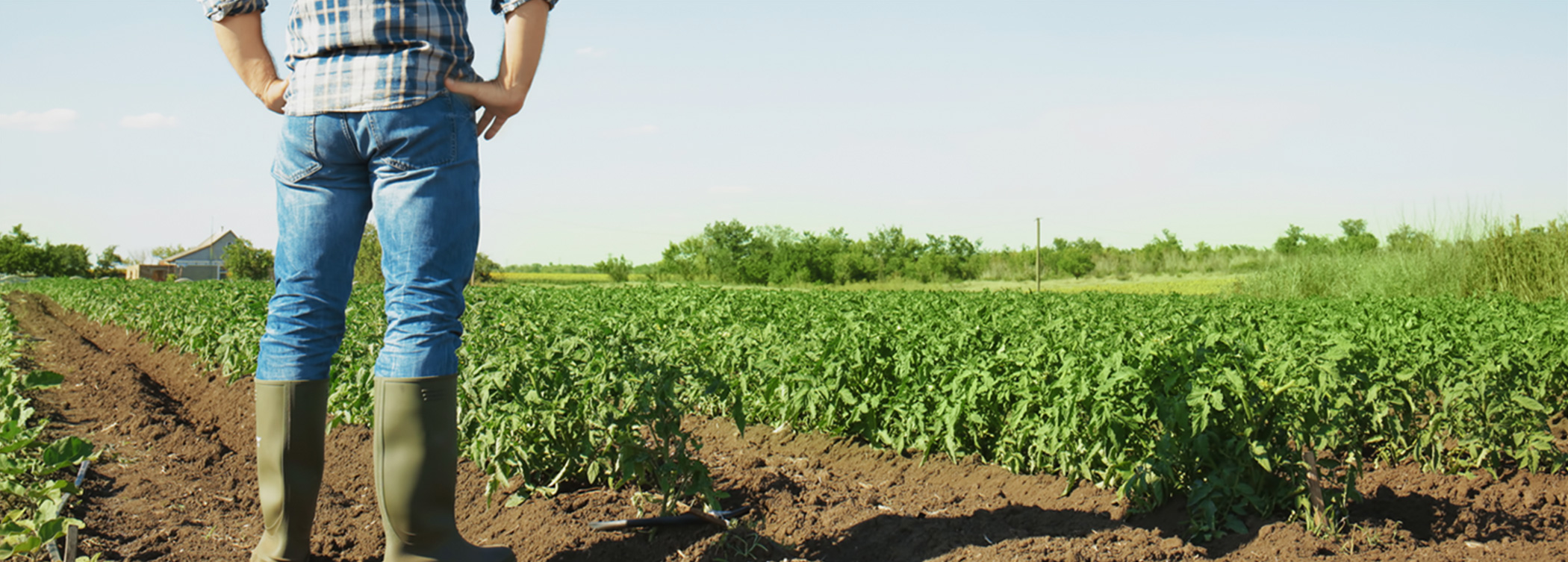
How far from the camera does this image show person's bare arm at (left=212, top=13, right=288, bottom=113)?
2619 mm

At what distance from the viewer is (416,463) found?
2.33 metres

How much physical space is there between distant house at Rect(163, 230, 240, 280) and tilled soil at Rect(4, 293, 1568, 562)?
94355 mm

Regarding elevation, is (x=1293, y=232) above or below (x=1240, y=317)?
above

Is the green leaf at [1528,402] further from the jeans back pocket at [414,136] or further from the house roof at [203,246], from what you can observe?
the house roof at [203,246]

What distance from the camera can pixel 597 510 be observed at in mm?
3529

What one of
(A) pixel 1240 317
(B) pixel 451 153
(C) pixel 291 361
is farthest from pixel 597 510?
(A) pixel 1240 317

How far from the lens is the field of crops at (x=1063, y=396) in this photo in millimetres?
3605

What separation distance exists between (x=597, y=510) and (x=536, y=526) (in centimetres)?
24

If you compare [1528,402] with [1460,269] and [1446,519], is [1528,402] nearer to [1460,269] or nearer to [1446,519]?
[1446,519]

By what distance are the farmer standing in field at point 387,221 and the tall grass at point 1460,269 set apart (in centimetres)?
1903

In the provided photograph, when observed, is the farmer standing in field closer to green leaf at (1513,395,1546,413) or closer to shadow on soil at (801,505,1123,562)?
shadow on soil at (801,505,1123,562)

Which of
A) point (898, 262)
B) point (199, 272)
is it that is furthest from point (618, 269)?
point (199, 272)

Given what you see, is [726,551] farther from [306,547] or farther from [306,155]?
[306,155]

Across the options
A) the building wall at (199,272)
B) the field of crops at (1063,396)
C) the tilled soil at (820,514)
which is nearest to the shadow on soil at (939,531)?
the tilled soil at (820,514)
